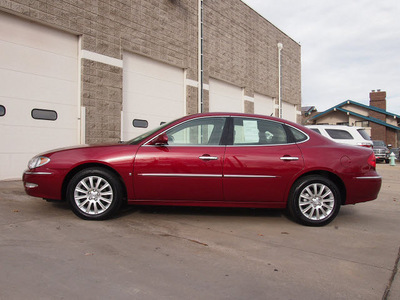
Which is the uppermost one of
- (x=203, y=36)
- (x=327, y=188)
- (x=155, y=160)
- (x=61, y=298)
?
(x=203, y=36)

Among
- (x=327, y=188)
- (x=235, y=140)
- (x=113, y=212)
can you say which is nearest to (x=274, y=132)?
(x=235, y=140)

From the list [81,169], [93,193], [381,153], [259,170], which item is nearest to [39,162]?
[81,169]

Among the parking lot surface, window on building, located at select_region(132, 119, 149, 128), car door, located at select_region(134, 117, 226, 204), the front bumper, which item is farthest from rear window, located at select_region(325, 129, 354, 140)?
the front bumper

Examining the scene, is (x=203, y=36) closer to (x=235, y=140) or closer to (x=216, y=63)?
(x=216, y=63)

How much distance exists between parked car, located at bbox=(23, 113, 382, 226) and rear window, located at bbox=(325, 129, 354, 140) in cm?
634

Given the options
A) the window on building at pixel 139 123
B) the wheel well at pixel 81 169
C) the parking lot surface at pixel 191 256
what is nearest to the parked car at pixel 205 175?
the wheel well at pixel 81 169

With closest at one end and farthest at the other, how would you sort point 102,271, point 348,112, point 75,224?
point 102,271 < point 75,224 < point 348,112

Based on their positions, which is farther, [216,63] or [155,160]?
[216,63]

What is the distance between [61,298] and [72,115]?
745 cm

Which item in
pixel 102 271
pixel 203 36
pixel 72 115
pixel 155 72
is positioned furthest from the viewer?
pixel 203 36

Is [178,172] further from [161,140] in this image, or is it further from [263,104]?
[263,104]

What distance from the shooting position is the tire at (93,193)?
4.51m

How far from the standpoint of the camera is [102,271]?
296cm

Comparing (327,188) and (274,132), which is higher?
(274,132)
